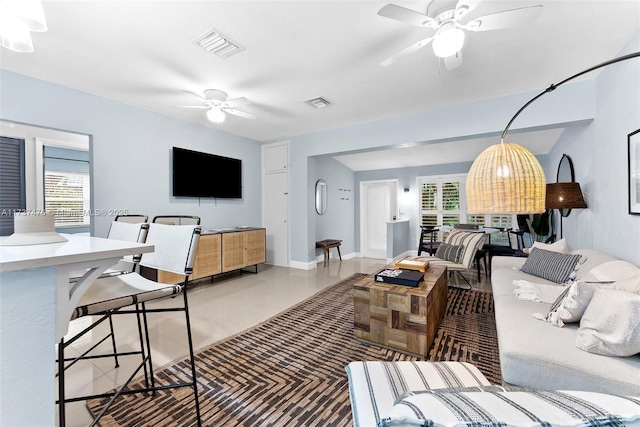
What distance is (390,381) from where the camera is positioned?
1.00 m

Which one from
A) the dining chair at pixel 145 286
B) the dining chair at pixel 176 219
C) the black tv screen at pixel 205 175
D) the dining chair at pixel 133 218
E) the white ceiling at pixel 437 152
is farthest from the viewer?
the white ceiling at pixel 437 152

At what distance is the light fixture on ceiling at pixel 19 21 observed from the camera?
1.49 metres

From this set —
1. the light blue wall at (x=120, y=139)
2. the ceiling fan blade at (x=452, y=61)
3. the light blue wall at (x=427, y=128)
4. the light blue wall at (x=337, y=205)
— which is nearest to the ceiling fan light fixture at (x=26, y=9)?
the light blue wall at (x=120, y=139)

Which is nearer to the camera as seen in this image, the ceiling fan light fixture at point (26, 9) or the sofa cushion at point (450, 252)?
the ceiling fan light fixture at point (26, 9)

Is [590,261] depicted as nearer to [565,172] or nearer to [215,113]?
[565,172]

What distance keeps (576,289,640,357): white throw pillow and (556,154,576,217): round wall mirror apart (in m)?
3.12

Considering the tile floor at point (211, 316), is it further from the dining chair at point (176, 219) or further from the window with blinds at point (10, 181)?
the window with blinds at point (10, 181)

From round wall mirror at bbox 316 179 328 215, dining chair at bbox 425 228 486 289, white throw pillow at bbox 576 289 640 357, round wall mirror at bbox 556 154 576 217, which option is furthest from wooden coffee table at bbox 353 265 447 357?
round wall mirror at bbox 316 179 328 215

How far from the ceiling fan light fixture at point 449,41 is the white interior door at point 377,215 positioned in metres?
4.92

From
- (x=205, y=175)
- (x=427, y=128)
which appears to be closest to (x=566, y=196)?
(x=427, y=128)

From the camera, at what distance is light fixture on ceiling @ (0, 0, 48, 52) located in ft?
4.88

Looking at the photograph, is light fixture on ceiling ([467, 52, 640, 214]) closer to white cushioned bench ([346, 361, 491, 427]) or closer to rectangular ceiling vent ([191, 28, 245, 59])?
white cushioned bench ([346, 361, 491, 427])

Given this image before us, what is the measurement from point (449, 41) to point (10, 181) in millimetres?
5007

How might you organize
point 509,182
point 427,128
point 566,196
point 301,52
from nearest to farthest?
point 509,182 → point 301,52 → point 566,196 → point 427,128
